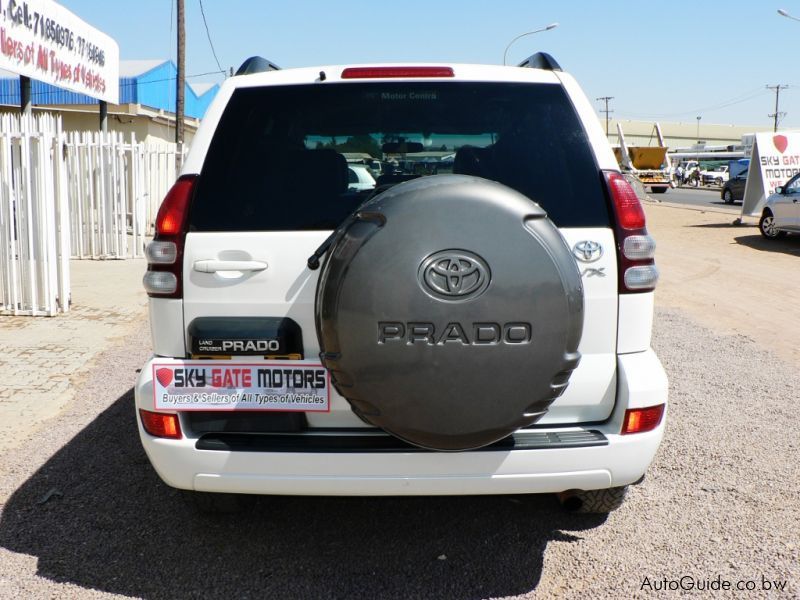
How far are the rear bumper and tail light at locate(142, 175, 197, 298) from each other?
57 cm

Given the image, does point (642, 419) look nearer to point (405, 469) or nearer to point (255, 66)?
point (405, 469)

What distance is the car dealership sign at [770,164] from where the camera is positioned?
20.1 meters

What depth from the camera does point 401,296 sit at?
254 cm

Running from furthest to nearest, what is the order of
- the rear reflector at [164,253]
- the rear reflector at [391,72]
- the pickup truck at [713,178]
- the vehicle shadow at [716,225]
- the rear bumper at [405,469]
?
1. the pickup truck at [713,178]
2. the vehicle shadow at [716,225]
3. the rear reflector at [391,72]
4. the rear reflector at [164,253]
5. the rear bumper at [405,469]

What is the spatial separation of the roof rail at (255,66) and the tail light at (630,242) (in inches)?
59.7

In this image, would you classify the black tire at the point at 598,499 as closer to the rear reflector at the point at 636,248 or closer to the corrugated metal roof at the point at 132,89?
the rear reflector at the point at 636,248

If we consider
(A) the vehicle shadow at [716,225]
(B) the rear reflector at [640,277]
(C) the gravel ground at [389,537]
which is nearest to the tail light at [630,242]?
(B) the rear reflector at [640,277]

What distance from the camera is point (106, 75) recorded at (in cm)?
1655

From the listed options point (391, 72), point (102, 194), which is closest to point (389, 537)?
point (391, 72)

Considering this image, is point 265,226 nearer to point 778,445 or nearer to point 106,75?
point 778,445

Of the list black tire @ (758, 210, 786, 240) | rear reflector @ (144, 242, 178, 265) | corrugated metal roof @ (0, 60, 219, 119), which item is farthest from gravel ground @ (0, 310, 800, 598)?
corrugated metal roof @ (0, 60, 219, 119)

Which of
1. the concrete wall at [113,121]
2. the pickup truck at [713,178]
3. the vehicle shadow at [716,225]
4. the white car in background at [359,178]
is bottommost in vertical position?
the vehicle shadow at [716,225]

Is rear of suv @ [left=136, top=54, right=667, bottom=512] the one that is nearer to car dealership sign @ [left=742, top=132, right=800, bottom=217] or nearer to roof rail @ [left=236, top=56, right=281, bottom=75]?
roof rail @ [left=236, top=56, right=281, bottom=75]

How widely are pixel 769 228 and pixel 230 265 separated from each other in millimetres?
17346
